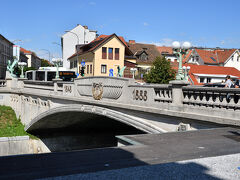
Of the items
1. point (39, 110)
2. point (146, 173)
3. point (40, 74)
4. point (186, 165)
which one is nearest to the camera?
point (146, 173)

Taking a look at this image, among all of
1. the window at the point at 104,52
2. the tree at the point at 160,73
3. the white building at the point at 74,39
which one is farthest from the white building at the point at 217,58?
the window at the point at 104,52

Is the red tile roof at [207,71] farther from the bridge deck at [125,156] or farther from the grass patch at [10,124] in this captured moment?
the bridge deck at [125,156]

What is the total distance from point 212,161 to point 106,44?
135 feet

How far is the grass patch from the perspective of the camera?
24688 millimetres

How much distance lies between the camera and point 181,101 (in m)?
9.12

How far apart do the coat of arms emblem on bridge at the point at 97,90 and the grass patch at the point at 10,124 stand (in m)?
12.6

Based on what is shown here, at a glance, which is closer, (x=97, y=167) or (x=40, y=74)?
(x=97, y=167)

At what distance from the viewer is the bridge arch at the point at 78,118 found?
10.8 meters

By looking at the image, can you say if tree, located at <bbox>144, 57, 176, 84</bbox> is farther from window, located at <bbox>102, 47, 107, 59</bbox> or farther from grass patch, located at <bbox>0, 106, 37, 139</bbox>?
grass patch, located at <bbox>0, 106, 37, 139</bbox>

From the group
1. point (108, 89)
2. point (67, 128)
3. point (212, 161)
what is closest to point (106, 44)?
point (67, 128)

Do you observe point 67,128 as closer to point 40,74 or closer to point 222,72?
point 40,74

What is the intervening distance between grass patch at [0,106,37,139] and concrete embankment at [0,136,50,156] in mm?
791

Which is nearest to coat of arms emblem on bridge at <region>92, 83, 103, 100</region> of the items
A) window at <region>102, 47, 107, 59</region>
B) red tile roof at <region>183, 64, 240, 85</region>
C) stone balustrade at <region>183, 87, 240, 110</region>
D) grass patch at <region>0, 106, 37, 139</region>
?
stone balustrade at <region>183, 87, 240, 110</region>

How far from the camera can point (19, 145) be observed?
23234mm
